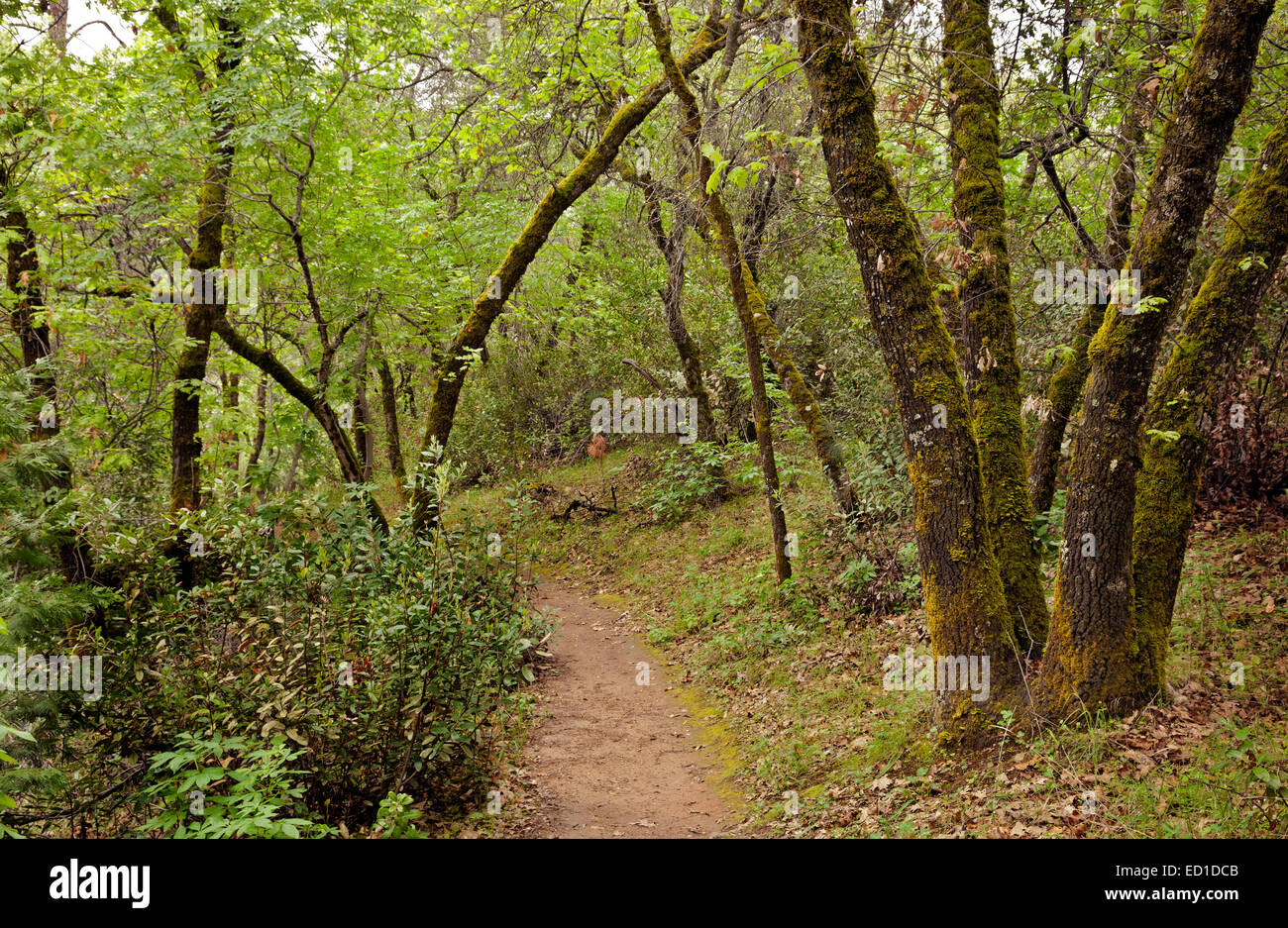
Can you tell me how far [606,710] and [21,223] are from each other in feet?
28.3

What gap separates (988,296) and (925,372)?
43.4 inches

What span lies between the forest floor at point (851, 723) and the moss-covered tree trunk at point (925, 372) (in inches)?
27.4

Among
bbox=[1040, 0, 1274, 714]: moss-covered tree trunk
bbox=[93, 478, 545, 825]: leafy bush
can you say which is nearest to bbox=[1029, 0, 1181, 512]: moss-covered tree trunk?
bbox=[1040, 0, 1274, 714]: moss-covered tree trunk

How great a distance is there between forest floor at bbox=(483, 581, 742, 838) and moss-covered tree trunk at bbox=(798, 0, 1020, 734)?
2368 millimetres

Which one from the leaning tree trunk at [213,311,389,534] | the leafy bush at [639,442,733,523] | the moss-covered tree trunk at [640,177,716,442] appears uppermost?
the moss-covered tree trunk at [640,177,716,442]

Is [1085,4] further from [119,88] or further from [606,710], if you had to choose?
[119,88]

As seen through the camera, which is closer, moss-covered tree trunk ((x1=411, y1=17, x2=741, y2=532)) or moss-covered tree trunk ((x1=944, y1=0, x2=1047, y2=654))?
moss-covered tree trunk ((x1=944, y1=0, x2=1047, y2=654))

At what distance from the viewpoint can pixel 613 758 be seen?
7.23 meters

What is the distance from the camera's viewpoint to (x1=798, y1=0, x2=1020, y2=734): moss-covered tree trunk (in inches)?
197

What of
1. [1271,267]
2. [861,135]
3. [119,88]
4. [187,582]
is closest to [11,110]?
[119,88]

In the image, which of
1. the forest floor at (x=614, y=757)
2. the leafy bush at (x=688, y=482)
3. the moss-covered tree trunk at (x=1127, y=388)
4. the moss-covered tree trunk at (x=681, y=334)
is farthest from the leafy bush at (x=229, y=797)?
the leafy bush at (x=688, y=482)

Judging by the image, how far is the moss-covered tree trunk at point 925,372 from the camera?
4996 millimetres

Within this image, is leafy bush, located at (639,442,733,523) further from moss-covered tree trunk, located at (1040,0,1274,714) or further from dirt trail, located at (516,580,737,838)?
moss-covered tree trunk, located at (1040,0,1274,714)

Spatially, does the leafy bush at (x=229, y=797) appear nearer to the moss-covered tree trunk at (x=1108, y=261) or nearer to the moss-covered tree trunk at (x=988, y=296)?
the moss-covered tree trunk at (x=988, y=296)
